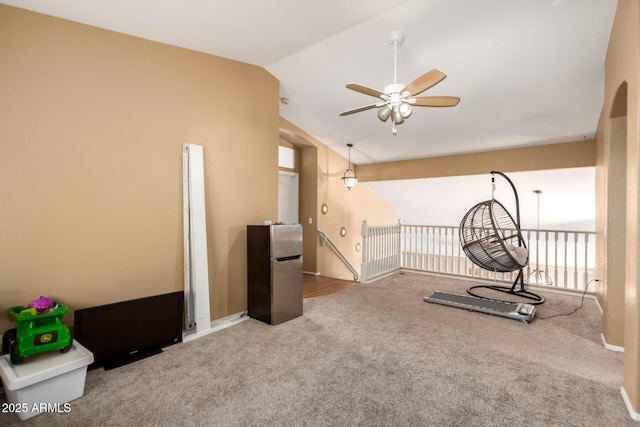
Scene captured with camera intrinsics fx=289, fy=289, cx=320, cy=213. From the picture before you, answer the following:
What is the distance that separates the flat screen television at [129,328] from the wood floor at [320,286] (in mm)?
2115

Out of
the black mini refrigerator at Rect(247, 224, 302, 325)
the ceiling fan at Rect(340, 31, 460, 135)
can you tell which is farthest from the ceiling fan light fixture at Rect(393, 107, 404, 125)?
the black mini refrigerator at Rect(247, 224, 302, 325)

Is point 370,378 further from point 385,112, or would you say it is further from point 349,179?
point 349,179

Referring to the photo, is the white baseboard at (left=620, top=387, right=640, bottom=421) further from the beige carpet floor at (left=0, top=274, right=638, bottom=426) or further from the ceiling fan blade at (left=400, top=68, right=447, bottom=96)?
the ceiling fan blade at (left=400, top=68, right=447, bottom=96)

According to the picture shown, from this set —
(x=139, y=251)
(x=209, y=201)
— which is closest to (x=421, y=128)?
(x=209, y=201)

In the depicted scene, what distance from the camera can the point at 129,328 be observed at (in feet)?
8.36

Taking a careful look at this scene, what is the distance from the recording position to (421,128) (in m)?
4.87

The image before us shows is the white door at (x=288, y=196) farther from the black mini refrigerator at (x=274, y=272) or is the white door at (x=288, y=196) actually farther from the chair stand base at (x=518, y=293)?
the chair stand base at (x=518, y=293)

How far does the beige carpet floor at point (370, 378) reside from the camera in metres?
1.85

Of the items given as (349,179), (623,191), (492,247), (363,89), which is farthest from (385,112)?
(349,179)

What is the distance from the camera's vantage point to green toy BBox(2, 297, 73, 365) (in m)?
1.94

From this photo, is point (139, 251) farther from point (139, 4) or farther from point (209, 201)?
point (139, 4)

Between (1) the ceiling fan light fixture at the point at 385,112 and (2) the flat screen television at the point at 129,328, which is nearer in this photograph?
(2) the flat screen television at the point at 129,328

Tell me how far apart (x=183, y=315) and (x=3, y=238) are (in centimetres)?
155

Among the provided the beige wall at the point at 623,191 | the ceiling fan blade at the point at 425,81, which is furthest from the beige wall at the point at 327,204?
the beige wall at the point at 623,191
